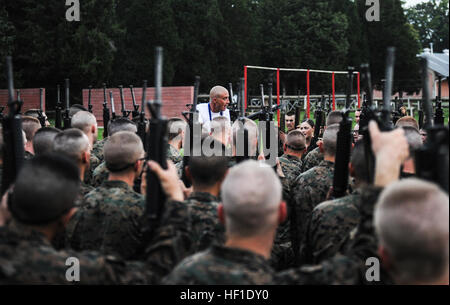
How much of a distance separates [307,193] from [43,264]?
264cm

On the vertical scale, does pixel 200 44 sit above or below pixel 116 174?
above

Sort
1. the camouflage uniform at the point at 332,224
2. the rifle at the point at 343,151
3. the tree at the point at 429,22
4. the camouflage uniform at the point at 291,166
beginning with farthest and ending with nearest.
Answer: the tree at the point at 429,22
the camouflage uniform at the point at 291,166
the rifle at the point at 343,151
the camouflage uniform at the point at 332,224

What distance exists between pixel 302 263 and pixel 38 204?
1.94 m

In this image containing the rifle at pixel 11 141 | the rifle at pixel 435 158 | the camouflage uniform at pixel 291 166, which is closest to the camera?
the rifle at pixel 435 158

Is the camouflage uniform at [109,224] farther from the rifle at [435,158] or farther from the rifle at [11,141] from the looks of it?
the rifle at [435,158]

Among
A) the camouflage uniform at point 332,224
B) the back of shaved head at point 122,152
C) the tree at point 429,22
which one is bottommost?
the camouflage uniform at point 332,224

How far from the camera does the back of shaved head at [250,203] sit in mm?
2268

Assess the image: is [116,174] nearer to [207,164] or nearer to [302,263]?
[207,164]

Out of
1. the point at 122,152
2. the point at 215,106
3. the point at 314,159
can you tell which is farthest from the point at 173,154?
the point at 122,152

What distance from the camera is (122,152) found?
360 cm

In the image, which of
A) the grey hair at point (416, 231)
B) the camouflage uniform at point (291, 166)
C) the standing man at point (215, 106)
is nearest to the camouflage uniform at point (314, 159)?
the camouflage uniform at point (291, 166)

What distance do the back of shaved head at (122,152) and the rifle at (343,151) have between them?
4.25ft

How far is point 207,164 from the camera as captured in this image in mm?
3246
